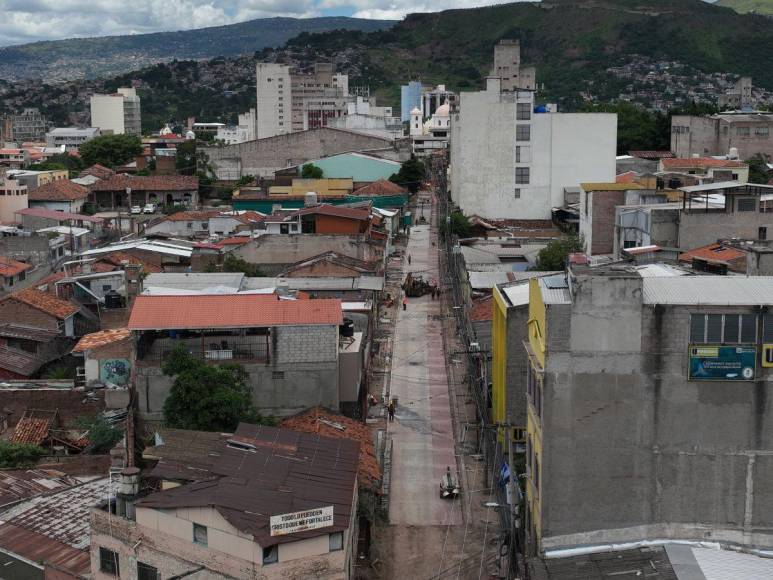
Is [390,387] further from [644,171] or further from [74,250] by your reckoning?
[644,171]

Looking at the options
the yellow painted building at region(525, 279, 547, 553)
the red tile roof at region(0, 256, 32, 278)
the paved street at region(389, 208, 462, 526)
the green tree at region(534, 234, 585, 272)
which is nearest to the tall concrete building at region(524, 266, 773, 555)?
the yellow painted building at region(525, 279, 547, 553)

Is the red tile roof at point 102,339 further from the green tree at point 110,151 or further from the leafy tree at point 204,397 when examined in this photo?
the green tree at point 110,151

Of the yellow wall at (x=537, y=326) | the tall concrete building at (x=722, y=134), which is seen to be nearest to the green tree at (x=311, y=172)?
the tall concrete building at (x=722, y=134)

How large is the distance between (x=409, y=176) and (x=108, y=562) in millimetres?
55262

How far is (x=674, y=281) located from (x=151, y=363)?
10.4m

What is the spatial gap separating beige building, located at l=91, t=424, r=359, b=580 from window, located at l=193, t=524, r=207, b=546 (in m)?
0.01

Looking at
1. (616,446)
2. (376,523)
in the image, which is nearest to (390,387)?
(376,523)

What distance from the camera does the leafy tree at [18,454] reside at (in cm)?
2152

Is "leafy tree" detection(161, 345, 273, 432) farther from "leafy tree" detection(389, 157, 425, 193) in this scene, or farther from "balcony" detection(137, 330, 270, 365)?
"leafy tree" detection(389, 157, 425, 193)

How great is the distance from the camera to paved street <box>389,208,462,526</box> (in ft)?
66.8

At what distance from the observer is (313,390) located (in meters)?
21.7

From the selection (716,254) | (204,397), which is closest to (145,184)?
(716,254)

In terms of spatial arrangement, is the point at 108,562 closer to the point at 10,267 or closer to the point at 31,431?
the point at 31,431

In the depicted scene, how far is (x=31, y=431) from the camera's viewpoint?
2355 centimetres
